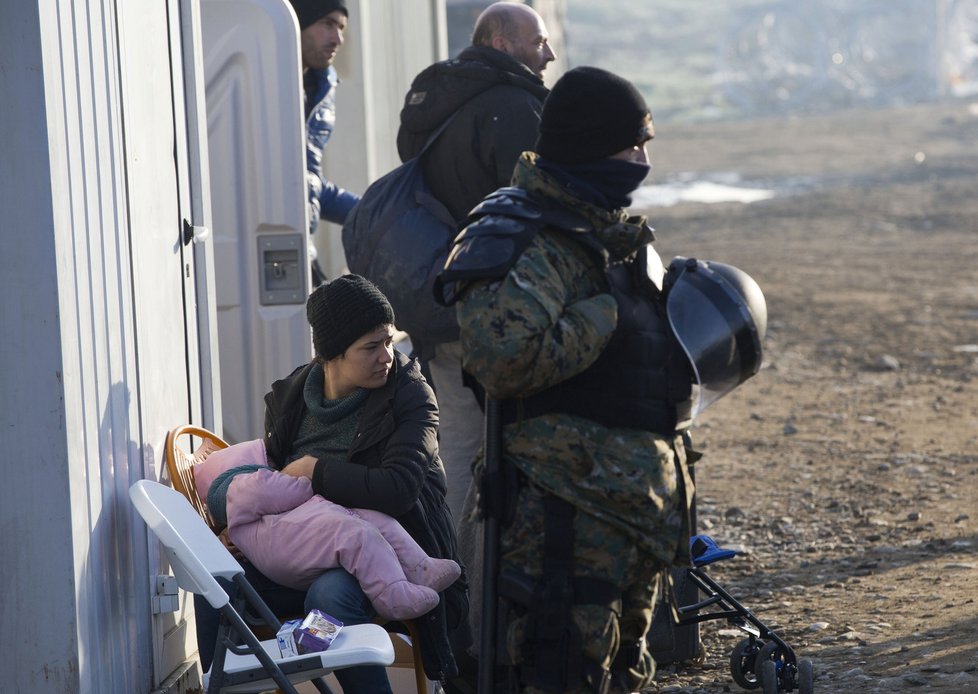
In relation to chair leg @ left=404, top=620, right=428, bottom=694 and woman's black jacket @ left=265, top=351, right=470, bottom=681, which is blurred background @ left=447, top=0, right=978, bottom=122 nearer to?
woman's black jacket @ left=265, top=351, right=470, bottom=681

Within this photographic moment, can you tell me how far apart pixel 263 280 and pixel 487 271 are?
2617 millimetres

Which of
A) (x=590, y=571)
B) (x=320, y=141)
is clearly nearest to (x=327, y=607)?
(x=590, y=571)

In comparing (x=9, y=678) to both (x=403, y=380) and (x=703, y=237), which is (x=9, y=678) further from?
(x=703, y=237)

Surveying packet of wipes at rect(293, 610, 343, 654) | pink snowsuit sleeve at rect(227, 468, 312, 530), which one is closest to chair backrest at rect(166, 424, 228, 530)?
pink snowsuit sleeve at rect(227, 468, 312, 530)

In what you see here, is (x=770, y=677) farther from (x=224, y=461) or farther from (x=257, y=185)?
(x=257, y=185)

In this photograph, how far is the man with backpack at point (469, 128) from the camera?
5.04 metres

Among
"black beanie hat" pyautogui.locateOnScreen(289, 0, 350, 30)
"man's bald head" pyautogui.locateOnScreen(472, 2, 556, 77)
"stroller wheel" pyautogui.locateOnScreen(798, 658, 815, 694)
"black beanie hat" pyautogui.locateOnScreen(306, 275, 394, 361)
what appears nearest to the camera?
"black beanie hat" pyautogui.locateOnScreen(306, 275, 394, 361)

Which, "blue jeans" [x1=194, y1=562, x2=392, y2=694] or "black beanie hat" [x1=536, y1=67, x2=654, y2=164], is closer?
"black beanie hat" [x1=536, y1=67, x2=654, y2=164]

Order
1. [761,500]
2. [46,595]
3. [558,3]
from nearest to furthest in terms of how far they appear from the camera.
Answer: [46,595], [761,500], [558,3]

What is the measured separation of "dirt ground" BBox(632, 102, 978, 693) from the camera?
5.34m

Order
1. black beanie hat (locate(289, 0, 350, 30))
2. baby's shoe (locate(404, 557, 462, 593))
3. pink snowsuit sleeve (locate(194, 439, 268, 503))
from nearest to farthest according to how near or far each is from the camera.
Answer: baby's shoe (locate(404, 557, 462, 593)), pink snowsuit sleeve (locate(194, 439, 268, 503)), black beanie hat (locate(289, 0, 350, 30))

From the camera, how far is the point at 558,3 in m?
21.8

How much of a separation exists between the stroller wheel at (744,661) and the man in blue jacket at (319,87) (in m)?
2.29

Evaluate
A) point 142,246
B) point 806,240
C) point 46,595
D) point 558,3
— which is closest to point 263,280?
point 142,246
